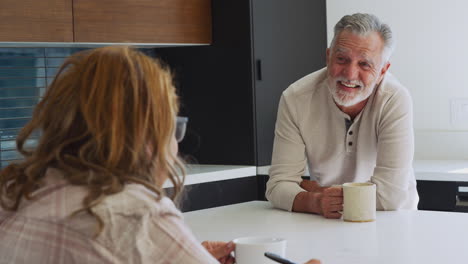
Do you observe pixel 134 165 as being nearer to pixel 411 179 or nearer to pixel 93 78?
pixel 93 78

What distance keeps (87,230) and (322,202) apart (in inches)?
45.3

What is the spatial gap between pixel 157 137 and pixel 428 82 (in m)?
2.76

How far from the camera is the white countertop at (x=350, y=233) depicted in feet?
5.17

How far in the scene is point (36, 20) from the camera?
2996 mm

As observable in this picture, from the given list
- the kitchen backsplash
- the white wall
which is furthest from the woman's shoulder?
the white wall

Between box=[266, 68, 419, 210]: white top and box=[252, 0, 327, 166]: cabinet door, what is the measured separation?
2.96 ft

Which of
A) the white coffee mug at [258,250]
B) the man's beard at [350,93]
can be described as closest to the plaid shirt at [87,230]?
the white coffee mug at [258,250]

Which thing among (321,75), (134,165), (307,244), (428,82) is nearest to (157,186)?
(134,165)

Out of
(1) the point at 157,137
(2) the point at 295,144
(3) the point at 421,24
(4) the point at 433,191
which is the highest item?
(3) the point at 421,24

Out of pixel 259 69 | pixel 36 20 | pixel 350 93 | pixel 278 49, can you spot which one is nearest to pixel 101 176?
pixel 350 93

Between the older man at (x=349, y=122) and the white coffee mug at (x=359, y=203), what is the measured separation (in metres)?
0.28

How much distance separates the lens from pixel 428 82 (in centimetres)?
360

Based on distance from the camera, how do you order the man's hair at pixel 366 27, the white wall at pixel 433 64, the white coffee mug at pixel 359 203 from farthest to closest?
1. the white wall at pixel 433 64
2. the man's hair at pixel 366 27
3. the white coffee mug at pixel 359 203

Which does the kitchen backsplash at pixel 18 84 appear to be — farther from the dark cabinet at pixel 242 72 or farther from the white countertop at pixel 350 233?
the white countertop at pixel 350 233
